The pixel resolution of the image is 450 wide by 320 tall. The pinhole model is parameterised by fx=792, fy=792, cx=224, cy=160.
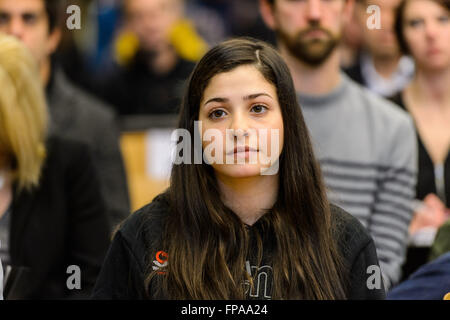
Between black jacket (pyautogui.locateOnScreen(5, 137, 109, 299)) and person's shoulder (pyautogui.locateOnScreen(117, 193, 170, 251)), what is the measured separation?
2.41 ft

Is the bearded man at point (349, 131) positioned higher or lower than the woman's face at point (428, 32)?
lower

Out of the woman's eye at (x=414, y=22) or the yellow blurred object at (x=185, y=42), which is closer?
the woman's eye at (x=414, y=22)

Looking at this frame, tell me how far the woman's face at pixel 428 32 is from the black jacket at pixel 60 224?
5.03 ft

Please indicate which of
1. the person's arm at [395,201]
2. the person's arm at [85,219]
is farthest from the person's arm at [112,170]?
the person's arm at [395,201]

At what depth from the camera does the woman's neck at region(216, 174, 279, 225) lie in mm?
2072

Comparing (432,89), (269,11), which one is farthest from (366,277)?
(432,89)

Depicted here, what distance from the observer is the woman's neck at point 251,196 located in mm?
2072

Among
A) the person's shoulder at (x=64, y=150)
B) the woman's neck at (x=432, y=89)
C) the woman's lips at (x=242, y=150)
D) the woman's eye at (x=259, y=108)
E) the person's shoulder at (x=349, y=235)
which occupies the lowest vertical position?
the person's shoulder at (x=349, y=235)

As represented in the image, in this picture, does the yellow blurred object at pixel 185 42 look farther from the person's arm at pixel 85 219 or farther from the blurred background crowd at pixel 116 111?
the person's arm at pixel 85 219

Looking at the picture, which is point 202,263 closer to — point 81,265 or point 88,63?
point 81,265

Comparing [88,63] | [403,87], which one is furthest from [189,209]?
[88,63]

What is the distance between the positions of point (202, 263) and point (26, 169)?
3.44 ft

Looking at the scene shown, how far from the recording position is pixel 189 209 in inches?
80.4

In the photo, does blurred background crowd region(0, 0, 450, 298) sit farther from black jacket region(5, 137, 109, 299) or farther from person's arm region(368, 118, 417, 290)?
person's arm region(368, 118, 417, 290)
